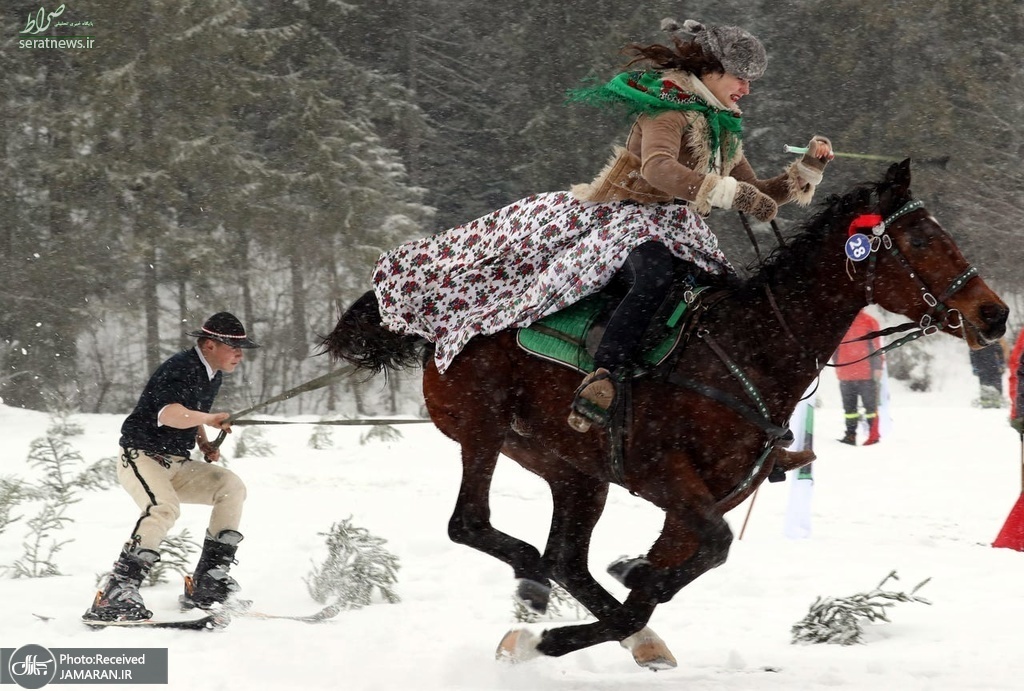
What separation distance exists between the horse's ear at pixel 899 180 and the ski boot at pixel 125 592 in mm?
4355

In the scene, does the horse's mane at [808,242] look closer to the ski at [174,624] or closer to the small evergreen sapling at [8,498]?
the ski at [174,624]

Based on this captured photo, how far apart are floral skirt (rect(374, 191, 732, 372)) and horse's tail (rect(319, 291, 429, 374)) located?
0.47 feet

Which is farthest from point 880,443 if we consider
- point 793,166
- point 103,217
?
point 103,217

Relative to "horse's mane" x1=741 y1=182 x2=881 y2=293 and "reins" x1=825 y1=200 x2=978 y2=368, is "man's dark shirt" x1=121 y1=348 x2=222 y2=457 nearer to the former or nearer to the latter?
"horse's mane" x1=741 y1=182 x2=881 y2=293

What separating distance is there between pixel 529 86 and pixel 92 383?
10517 mm

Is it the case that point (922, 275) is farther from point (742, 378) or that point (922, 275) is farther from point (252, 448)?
point (252, 448)

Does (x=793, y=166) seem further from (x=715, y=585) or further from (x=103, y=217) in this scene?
(x=103, y=217)

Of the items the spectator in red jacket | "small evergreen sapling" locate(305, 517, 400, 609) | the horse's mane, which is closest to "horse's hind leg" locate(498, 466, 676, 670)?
the horse's mane

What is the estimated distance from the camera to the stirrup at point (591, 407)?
4.61 meters

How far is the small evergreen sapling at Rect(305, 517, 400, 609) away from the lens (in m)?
6.60

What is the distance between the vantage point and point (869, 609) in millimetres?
5609

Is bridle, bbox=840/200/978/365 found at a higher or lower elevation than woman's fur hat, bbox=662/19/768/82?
lower

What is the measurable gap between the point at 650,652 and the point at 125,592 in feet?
9.60

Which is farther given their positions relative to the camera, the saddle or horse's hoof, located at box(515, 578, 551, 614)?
horse's hoof, located at box(515, 578, 551, 614)
